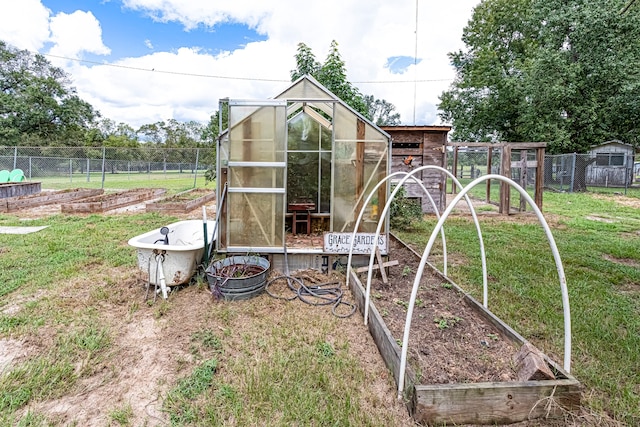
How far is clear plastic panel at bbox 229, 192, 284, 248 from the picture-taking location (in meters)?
4.14

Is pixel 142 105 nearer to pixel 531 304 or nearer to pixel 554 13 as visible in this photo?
pixel 554 13

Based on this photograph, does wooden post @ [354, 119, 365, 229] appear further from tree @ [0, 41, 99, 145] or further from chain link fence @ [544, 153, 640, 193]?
tree @ [0, 41, 99, 145]

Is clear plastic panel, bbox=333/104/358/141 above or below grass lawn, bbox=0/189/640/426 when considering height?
above

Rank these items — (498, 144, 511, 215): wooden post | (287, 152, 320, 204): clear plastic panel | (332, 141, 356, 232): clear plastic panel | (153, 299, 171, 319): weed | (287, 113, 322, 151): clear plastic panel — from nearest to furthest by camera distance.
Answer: (153, 299, 171, 319): weed < (332, 141, 356, 232): clear plastic panel < (287, 113, 322, 151): clear plastic panel < (287, 152, 320, 204): clear plastic panel < (498, 144, 511, 215): wooden post

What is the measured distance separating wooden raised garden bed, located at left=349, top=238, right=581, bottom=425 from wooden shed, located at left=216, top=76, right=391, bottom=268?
1.12m

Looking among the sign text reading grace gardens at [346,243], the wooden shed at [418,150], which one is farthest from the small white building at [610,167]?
the sign text reading grace gardens at [346,243]

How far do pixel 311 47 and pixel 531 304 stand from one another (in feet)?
23.9

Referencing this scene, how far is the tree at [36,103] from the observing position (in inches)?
1038

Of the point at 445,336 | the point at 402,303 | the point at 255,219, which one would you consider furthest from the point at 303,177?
the point at 445,336

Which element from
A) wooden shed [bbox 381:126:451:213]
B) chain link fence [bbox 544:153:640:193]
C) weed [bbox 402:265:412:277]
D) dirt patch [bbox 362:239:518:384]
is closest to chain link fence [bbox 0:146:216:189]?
wooden shed [bbox 381:126:451:213]

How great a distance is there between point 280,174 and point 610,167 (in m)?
21.1

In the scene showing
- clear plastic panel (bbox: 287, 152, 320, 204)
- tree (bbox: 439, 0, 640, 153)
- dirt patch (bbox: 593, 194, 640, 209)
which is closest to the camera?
clear plastic panel (bbox: 287, 152, 320, 204)

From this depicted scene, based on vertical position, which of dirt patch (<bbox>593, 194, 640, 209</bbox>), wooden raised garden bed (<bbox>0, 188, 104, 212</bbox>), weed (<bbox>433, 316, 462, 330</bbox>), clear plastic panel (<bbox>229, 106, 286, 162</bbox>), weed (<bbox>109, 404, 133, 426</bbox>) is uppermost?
clear plastic panel (<bbox>229, 106, 286, 162</bbox>)

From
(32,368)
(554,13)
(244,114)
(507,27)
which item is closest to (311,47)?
(244,114)
